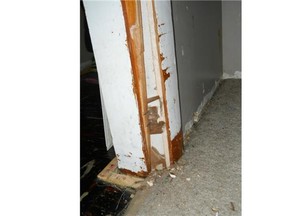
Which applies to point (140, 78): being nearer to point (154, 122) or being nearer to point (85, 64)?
point (154, 122)

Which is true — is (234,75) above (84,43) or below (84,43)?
below

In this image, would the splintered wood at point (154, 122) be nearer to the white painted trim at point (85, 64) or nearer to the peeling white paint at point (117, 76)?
the peeling white paint at point (117, 76)

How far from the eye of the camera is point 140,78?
1588 millimetres

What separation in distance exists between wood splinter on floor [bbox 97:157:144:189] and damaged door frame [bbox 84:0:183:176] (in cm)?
4

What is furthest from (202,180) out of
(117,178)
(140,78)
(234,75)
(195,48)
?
(234,75)

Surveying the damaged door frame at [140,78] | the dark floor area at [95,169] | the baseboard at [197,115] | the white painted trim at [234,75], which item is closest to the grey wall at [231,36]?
the white painted trim at [234,75]

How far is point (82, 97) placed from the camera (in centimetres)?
362

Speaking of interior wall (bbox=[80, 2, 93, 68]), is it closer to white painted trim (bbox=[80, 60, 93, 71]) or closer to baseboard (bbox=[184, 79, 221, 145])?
white painted trim (bbox=[80, 60, 93, 71])

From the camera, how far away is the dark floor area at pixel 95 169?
1.68m

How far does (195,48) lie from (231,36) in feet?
4.05

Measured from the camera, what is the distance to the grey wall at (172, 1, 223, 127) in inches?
85.5

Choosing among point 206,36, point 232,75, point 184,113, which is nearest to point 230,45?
point 232,75

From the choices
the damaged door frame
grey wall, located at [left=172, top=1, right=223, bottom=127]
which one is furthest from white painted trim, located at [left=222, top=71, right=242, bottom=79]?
the damaged door frame
